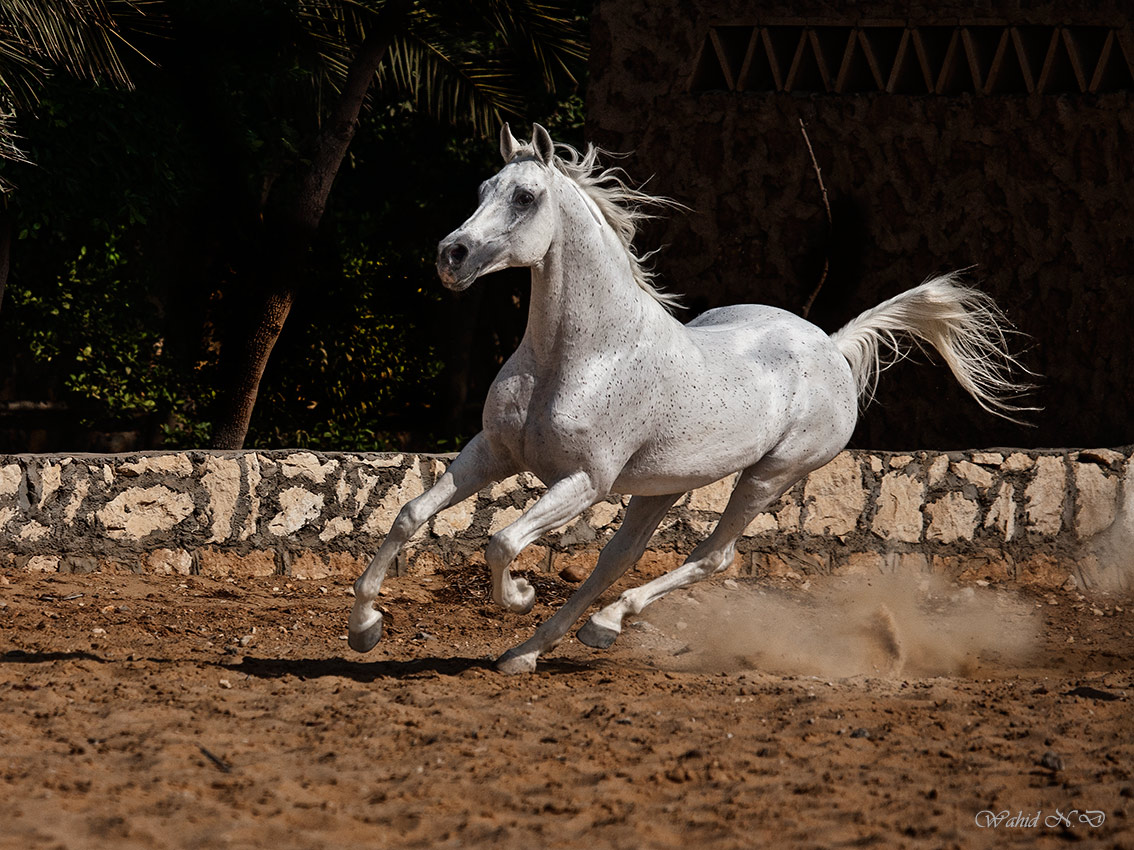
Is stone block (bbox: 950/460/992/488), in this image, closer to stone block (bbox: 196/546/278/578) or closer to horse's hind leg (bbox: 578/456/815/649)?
horse's hind leg (bbox: 578/456/815/649)

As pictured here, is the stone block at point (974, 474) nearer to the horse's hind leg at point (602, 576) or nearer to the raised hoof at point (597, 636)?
the horse's hind leg at point (602, 576)

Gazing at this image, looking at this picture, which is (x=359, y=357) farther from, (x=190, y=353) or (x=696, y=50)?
(x=696, y=50)

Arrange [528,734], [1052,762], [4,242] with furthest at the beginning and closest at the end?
[4,242]
[528,734]
[1052,762]

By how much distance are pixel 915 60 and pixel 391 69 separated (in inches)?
179

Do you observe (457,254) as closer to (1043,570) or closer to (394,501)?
(394,501)

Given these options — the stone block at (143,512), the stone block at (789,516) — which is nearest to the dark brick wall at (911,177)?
the stone block at (789,516)

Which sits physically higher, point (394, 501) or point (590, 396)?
point (590, 396)

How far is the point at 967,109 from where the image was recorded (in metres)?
8.64

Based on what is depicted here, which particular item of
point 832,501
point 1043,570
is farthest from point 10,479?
point 1043,570

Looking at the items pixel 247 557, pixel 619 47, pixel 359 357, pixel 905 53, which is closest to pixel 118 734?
pixel 247 557

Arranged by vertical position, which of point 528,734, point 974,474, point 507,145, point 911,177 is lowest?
point 528,734

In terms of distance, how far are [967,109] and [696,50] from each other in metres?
1.94

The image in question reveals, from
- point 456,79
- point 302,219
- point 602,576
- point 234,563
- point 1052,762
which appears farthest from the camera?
point 456,79

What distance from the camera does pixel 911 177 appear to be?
877 cm
